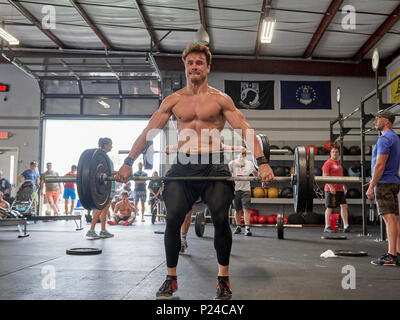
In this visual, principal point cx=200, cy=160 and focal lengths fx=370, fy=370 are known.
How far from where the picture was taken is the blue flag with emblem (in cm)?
841

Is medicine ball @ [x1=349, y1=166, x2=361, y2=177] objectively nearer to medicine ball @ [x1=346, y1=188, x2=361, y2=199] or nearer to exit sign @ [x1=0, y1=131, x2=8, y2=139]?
medicine ball @ [x1=346, y1=188, x2=361, y2=199]

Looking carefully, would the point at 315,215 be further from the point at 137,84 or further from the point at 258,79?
the point at 137,84

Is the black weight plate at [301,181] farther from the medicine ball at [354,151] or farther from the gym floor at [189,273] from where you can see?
the medicine ball at [354,151]

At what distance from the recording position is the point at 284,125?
839 cm

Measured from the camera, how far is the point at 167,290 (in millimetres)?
1796

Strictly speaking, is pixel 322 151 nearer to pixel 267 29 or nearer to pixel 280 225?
pixel 267 29

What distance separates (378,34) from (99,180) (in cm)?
663

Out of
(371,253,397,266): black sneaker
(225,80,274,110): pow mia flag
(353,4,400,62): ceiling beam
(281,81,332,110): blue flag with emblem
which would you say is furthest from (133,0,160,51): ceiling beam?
(371,253,397,266): black sneaker

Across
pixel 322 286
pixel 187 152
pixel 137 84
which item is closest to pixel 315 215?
pixel 137 84

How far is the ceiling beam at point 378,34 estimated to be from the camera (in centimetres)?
622

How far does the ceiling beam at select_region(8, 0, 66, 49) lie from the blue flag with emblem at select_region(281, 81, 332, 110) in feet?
16.4

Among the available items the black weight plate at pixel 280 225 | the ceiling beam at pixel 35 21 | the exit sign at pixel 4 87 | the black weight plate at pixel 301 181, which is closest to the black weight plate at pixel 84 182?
the black weight plate at pixel 301 181

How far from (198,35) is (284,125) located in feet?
11.2

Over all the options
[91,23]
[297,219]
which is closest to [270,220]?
[297,219]
